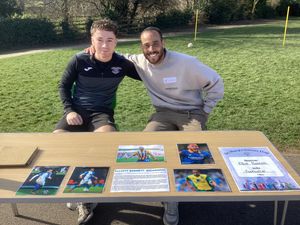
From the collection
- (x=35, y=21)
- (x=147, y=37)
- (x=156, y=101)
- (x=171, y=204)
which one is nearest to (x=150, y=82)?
(x=156, y=101)

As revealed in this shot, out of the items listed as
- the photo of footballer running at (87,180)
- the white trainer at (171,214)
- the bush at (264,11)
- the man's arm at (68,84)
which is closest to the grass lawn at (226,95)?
the man's arm at (68,84)

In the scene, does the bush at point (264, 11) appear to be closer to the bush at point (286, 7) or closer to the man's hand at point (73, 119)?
the bush at point (286, 7)

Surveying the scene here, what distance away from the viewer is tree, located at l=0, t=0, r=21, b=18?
16733 mm

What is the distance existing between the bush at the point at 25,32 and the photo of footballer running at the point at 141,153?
47.3ft

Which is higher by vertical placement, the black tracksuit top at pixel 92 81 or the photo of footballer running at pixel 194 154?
the black tracksuit top at pixel 92 81

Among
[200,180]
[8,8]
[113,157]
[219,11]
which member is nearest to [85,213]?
[113,157]

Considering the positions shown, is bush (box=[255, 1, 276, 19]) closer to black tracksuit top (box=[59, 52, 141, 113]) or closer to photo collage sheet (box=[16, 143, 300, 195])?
black tracksuit top (box=[59, 52, 141, 113])

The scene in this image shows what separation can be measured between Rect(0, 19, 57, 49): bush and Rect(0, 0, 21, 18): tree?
1675 millimetres

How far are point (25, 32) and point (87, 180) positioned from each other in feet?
49.8

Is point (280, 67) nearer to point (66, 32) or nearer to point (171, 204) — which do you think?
point (171, 204)

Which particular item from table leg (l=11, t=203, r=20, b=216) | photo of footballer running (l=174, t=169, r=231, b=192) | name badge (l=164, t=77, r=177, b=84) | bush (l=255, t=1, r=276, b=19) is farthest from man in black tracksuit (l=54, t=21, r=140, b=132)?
bush (l=255, t=1, r=276, b=19)

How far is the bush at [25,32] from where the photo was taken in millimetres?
15159

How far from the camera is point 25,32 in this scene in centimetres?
1565

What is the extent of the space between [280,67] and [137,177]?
8.13 metres
